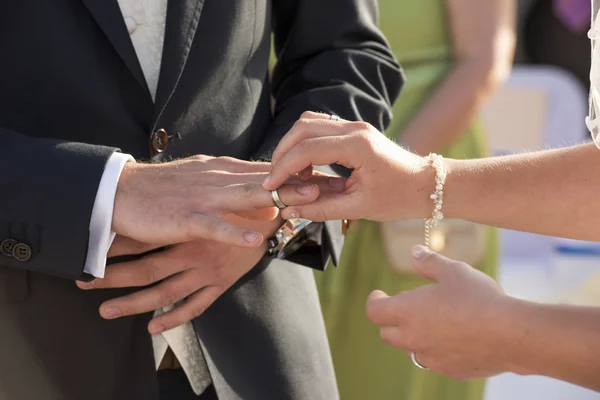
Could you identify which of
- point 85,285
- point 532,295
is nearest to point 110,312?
point 85,285

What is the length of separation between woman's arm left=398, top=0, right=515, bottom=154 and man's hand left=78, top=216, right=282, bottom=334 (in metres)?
1.10

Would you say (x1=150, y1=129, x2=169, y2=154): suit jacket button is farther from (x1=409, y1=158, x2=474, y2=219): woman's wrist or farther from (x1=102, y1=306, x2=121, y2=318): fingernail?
(x1=409, y1=158, x2=474, y2=219): woman's wrist

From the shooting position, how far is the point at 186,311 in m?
1.80

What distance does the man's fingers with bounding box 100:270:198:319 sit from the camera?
1.75 meters

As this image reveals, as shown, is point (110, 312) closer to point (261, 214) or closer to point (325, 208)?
point (261, 214)

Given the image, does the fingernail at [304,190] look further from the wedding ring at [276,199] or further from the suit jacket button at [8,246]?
the suit jacket button at [8,246]

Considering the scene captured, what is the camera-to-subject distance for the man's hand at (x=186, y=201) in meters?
1.62

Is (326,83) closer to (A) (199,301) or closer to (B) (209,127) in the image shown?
(B) (209,127)

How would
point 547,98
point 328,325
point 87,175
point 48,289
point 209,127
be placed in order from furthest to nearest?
point 547,98, point 328,325, point 209,127, point 48,289, point 87,175

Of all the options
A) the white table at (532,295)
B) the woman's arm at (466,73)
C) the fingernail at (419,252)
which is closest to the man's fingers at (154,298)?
the fingernail at (419,252)

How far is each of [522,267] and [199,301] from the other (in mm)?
3284

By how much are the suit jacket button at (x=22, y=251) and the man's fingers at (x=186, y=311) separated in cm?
29

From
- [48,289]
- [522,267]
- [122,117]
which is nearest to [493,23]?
[122,117]

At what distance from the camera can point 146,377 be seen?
183cm
